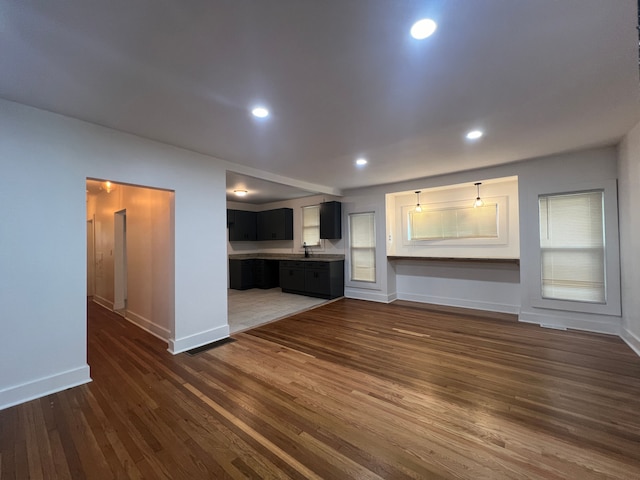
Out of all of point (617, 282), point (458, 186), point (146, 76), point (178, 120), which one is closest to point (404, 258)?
point (458, 186)

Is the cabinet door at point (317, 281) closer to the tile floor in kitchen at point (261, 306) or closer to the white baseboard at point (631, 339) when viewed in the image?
the tile floor in kitchen at point (261, 306)

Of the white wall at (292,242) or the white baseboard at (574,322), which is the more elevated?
the white wall at (292,242)

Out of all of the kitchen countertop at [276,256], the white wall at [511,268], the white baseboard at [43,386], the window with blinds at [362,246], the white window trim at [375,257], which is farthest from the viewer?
the kitchen countertop at [276,256]

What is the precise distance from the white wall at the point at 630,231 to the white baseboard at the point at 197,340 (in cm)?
498

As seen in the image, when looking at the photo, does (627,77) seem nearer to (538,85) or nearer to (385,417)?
(538,85)

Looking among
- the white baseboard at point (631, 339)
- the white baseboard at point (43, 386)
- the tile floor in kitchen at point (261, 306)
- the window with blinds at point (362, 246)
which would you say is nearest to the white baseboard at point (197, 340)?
the tile floor in kitchen at point (261, 306)

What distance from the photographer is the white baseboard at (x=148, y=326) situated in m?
3.53

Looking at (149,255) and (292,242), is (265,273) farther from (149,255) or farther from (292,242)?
(149,255)

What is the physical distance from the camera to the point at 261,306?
215 inches

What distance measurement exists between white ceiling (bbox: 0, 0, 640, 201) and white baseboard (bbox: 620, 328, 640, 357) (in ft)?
7.85

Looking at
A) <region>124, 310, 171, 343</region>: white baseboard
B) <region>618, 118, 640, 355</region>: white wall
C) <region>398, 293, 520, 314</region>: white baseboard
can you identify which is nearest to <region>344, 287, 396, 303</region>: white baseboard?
<region>398, 293, 520, 314</region>: white baseboard

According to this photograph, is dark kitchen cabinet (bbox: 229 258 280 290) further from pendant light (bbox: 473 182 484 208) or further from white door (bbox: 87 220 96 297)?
pendant light (bbox: 473 182 484 208)

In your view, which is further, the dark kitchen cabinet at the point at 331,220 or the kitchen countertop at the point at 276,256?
the kitchen countertop at the point at 276,256

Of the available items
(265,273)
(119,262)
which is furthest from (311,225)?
(119,262)
